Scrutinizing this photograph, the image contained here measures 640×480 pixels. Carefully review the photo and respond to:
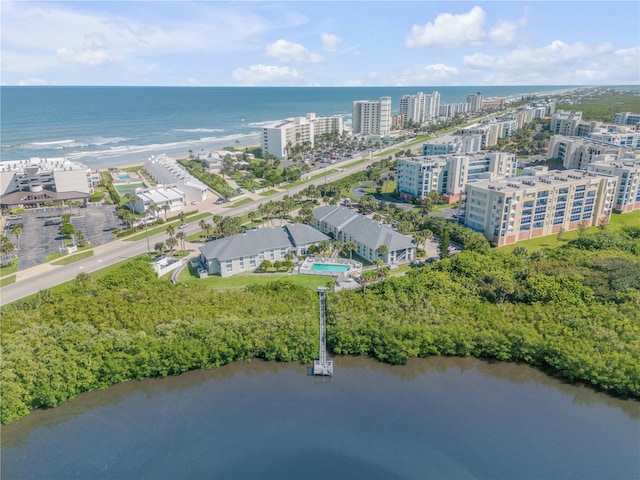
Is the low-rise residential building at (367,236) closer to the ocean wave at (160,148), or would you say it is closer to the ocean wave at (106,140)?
the ocean wave at (160,148)

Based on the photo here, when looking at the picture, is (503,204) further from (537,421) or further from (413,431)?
(413,431)

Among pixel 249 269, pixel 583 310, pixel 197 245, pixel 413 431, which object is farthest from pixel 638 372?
pixel 197 245

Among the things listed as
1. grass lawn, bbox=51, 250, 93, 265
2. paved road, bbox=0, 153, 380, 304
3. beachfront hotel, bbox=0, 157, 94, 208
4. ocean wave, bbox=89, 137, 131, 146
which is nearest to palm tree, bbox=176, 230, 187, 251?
paved road, bbox=0, 153, 380, 304

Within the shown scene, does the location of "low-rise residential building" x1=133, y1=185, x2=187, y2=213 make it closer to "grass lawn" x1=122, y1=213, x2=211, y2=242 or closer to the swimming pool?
"grass lawn" x1=122, y1=213, x2=211, y2=242

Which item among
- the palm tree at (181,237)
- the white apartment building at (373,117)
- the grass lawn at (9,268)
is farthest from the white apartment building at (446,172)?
the white apartment building at (373,117)

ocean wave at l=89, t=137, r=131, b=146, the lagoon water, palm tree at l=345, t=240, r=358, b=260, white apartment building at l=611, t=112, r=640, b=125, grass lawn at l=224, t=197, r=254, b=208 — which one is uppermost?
white apartment building at l=611, t=112, r=640, b=125
